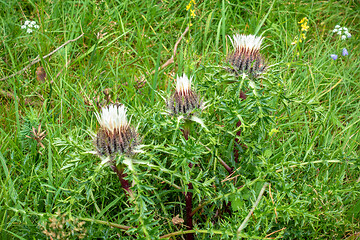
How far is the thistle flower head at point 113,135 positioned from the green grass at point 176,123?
0.10m

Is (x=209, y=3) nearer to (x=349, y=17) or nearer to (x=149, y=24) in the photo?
(x=149, y=24)

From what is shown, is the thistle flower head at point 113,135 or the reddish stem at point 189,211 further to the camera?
the reddish stem at point 189,211

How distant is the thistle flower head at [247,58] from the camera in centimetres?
237

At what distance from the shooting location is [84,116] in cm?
301

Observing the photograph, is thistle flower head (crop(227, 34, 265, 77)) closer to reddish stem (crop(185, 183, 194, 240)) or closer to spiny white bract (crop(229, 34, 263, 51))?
spiny white bract (crop(229, 34, 263, 51))

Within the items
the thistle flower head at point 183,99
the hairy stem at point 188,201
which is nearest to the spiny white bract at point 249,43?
the thistle flower head at point 183,99

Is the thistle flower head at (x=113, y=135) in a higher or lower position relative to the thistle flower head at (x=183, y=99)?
lower

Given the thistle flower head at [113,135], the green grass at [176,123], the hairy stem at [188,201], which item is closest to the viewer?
the thistle flower head at [113,135]

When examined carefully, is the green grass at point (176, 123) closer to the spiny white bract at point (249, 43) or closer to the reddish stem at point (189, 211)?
the reddish stem at point (189, 211)

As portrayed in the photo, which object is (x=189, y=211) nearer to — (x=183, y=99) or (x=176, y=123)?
(x=176, y=123)

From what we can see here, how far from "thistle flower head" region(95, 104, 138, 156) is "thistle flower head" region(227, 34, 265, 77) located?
835 mm

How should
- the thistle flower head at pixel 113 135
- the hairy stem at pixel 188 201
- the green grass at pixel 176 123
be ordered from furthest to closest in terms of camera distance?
the hairy stem at pixel 188 201 < the green grass at pixel 176 123 < the thistle flower head at pixel 113 135

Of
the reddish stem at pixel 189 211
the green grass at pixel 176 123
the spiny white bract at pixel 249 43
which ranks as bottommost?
the reddish stem at pixel 189 211

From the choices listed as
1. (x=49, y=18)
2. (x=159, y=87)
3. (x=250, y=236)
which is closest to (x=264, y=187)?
(x=250, y=236)
